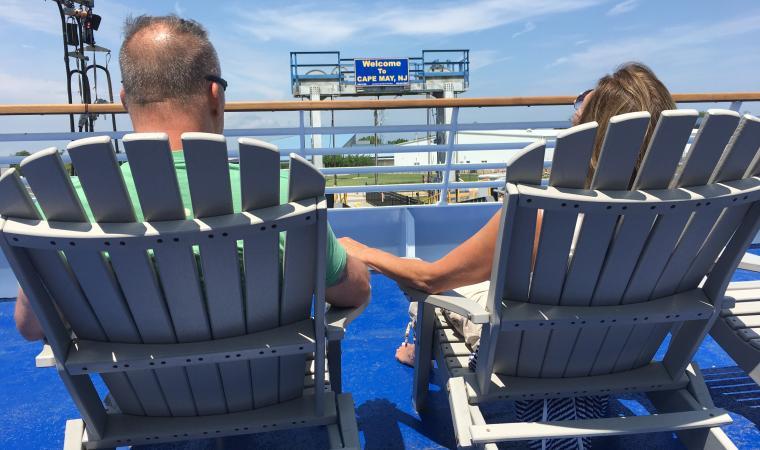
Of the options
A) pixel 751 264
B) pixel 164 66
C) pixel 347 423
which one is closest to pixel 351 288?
pixel 347 423

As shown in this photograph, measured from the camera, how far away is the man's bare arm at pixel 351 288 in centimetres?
125

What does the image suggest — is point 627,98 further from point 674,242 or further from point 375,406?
point 375,406

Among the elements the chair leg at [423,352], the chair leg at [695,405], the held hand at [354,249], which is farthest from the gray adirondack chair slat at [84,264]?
the chair leg at [695,405]

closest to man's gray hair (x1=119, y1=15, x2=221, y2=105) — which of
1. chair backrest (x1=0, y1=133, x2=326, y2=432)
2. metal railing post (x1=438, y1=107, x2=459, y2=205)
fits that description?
chair backrest (x1=0, y1=133, x2=326, y2=432)

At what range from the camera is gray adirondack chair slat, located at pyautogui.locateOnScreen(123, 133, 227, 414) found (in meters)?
0.80

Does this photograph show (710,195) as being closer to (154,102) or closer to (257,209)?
(257,209)

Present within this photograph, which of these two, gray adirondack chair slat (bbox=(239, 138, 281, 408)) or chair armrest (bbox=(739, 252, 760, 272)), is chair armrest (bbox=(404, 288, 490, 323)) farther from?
chair armrest (bbox=(739, 252, 760, 272))

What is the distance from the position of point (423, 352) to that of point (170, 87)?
1.19 metres

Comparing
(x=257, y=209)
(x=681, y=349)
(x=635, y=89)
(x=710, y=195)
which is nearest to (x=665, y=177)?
(x=710, y=195)

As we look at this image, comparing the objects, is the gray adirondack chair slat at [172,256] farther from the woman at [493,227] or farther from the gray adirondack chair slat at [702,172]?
the gray adirondack chair slat at [702,172]

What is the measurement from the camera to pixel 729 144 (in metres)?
1.04

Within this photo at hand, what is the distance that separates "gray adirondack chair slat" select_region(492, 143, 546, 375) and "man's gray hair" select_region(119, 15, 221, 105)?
782mm

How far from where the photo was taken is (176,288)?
0.98m

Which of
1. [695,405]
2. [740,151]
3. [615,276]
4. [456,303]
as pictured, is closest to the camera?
[740,151]
